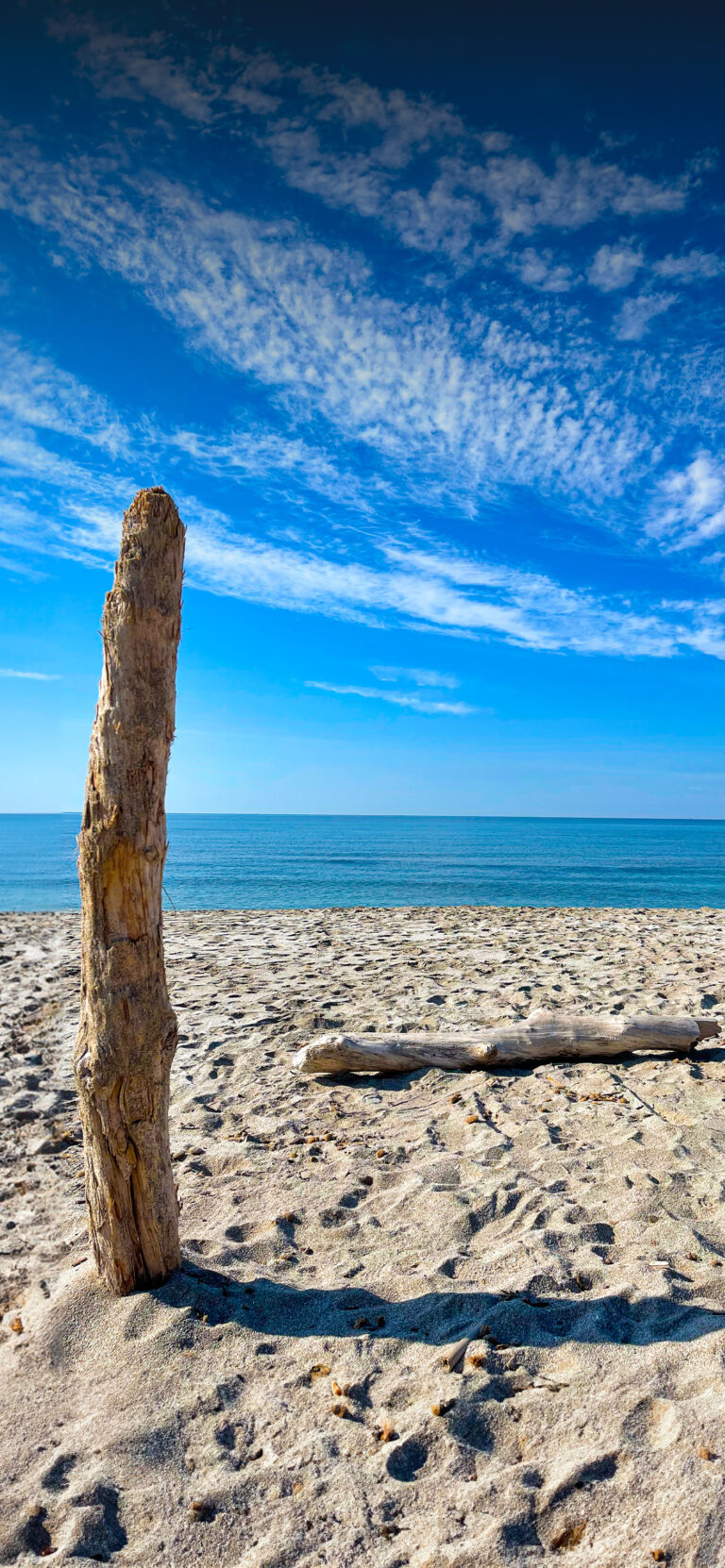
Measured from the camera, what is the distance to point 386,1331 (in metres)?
3.84

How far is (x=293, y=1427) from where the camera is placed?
3.28 m

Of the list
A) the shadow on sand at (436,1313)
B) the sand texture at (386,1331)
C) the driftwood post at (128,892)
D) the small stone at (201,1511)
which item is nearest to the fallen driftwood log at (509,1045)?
the sand texture at (386,1331)

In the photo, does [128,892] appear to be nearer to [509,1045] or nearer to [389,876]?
[509,1045]

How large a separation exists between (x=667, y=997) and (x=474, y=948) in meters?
4.88

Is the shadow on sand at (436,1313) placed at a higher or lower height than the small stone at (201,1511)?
higher

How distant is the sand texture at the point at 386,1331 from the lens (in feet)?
9.39

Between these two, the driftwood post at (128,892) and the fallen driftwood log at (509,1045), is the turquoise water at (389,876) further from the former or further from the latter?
the driftwood post at (128,892)

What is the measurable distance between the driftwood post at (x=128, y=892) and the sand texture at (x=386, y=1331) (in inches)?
25.4

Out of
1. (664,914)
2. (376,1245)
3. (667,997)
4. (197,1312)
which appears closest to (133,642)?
(197,1312)

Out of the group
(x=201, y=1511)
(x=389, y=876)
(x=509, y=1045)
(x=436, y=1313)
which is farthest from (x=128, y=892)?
(x=389, y=876)

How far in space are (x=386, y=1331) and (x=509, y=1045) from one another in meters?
3.78

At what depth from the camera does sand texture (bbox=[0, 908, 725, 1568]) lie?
2.86m

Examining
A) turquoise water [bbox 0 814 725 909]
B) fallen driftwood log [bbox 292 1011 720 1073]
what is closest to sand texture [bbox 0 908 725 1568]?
fallen driftwood log [bbox 292 1011 720 1073]

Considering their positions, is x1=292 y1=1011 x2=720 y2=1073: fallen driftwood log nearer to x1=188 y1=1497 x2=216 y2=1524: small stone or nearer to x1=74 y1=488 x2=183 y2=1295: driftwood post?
x1=74 y1=488 x2=183 y2=1295: driftwood post
